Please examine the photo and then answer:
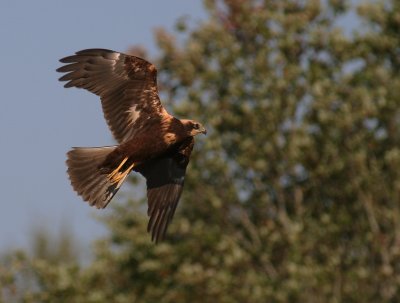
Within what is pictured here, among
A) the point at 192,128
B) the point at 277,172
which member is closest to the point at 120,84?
the point at 192,128

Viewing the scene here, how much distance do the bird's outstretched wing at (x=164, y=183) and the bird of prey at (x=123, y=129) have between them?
2cm

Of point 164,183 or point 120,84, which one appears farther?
point 164,183

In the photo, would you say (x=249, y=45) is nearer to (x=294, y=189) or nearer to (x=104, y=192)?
(x=294, y=189)

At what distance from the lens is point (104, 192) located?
16469mm

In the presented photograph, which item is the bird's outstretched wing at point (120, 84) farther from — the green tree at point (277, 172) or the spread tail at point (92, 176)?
the green tree at point (277, 172)

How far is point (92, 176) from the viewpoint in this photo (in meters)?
16.5

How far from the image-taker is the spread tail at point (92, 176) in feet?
53.9

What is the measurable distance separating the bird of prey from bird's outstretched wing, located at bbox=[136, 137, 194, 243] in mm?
17

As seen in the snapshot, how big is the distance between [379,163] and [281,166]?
2.14 meters

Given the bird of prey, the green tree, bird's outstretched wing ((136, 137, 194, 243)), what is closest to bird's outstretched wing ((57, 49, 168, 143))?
the bird of prey

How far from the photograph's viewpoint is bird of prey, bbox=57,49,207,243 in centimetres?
1630

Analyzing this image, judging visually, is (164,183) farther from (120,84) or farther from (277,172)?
(277,172)

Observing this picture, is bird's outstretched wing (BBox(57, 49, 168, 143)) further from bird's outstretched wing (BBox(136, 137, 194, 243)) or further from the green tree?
the green tree

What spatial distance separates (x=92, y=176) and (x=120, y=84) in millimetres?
1161
